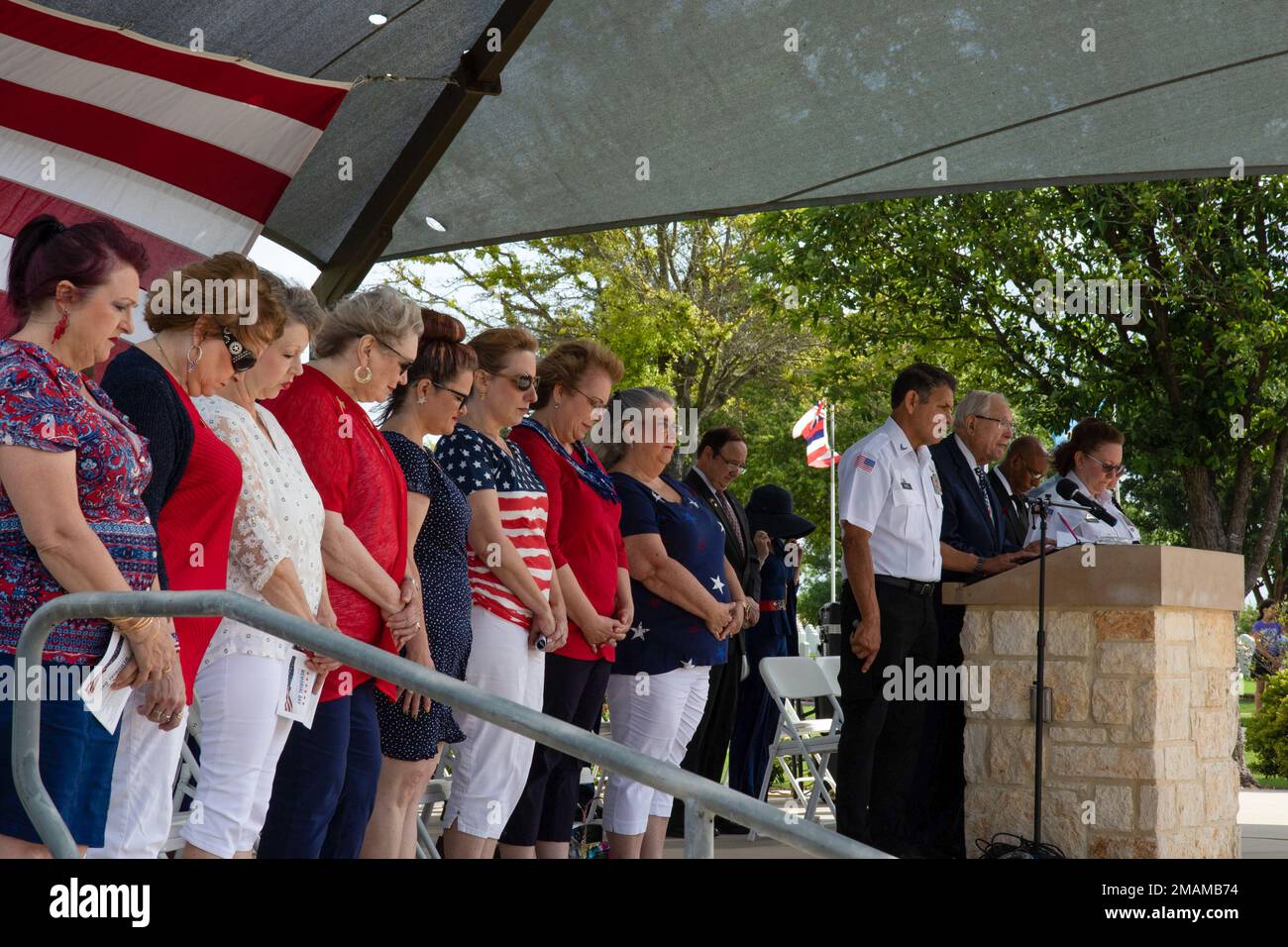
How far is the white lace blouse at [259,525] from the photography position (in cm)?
351

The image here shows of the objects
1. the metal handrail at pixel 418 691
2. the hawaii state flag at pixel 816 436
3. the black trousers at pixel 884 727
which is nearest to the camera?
the metal handrail at pixel 418 691

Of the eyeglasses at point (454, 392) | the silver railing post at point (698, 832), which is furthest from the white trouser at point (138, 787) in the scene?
the eyeglasses at point (454, 392)

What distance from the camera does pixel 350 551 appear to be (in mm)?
3990

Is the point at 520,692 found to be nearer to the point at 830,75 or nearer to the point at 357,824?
the point at 357,824

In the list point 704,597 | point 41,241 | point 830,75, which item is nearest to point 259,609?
point 41,241

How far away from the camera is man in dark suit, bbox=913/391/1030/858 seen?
6.64m

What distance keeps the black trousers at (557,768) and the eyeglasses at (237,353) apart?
1863 millimetres

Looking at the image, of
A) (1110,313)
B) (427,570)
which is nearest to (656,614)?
(427,570)

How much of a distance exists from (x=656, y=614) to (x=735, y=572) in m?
1.70

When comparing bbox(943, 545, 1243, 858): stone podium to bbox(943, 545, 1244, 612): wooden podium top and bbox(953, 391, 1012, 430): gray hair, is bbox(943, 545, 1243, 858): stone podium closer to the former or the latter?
bbox(943, 545, 1244, 612): wooden podium top

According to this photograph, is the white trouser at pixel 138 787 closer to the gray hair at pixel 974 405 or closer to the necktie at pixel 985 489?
the necktie at pixel 985 489

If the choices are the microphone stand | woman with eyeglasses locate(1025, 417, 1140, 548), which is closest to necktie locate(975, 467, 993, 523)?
woman with eyeglasses locate(1025, 417, 1140, 548)

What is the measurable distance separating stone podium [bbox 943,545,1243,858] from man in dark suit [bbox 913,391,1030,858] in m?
0.20

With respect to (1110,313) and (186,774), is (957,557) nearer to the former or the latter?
(186,774)
